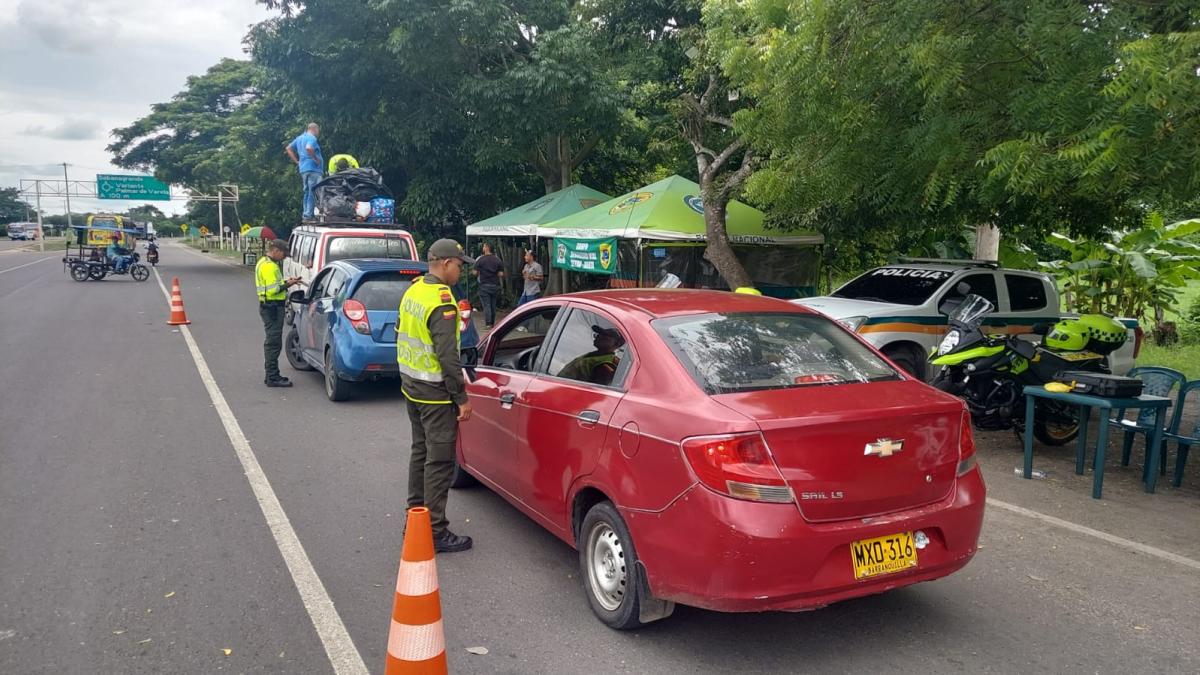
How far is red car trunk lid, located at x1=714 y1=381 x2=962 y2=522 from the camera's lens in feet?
11.0

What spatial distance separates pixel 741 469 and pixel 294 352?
30.7 feet

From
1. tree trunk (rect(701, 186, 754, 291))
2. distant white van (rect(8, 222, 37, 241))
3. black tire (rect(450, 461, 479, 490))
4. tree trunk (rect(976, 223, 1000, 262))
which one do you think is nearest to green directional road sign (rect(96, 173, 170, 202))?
distant white van (rect(8, 222, 37, 241))

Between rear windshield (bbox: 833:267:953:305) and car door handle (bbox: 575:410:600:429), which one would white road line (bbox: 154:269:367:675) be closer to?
car door handle (bbox: 575:410:600:429)

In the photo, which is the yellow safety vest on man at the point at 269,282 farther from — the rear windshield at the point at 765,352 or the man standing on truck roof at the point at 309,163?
the man standing on truck roof at the point at 309,163

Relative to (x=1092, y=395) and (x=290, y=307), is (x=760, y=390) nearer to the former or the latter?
(x=1092, y=395)

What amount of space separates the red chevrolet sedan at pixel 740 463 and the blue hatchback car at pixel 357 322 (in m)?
4.73

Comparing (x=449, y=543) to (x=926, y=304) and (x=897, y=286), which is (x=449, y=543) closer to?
(x=926, y=304)

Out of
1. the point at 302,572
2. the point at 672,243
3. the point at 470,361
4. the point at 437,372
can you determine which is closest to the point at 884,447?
the point at 437,372

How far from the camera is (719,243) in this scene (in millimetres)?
12859

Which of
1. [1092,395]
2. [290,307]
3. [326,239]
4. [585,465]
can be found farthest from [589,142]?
[585,465]

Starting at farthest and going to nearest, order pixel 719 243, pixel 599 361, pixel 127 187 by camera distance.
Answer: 1. pixel 127 187
2. pixel 719 243
3. pixel 599 361

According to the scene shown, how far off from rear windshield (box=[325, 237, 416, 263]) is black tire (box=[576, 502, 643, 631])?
1109 cm

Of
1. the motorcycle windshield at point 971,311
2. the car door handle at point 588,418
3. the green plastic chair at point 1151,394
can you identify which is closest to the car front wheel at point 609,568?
the car door handle at point 588,418

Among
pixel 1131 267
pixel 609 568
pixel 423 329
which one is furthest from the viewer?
pixel 1131 267
